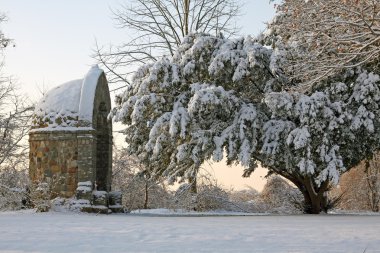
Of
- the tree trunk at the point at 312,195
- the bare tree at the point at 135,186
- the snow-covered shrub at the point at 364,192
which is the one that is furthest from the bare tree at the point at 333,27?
the snow-covered shrub at the point at 364,192

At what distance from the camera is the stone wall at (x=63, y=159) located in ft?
48.8

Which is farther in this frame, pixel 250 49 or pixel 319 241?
pixel 250 49

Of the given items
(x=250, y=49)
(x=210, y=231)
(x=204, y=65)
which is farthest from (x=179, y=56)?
(x=210, y=231)

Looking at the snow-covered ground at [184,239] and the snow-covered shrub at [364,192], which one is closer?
the snow-covered ground at [184,239]

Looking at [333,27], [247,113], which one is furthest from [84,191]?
[333,27]

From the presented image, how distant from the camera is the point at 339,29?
1097cm

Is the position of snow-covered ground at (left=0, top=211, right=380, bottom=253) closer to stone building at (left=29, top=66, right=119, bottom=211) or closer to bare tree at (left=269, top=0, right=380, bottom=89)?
bare tree at (left=269, top=0, right=380, bottom=89)

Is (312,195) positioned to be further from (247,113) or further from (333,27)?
(333,27)

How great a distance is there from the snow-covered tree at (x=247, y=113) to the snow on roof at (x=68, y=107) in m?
1.12

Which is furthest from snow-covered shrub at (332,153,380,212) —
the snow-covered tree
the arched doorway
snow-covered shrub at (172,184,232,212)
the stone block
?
the stone block

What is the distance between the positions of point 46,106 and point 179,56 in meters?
4.56

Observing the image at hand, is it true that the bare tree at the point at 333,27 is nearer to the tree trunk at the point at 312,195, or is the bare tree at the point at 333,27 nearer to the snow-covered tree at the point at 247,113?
the snow-covered tree at the point at 247,113

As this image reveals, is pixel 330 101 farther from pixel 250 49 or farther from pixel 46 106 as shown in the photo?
pixel 46 106

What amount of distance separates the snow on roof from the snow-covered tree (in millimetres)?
1124
